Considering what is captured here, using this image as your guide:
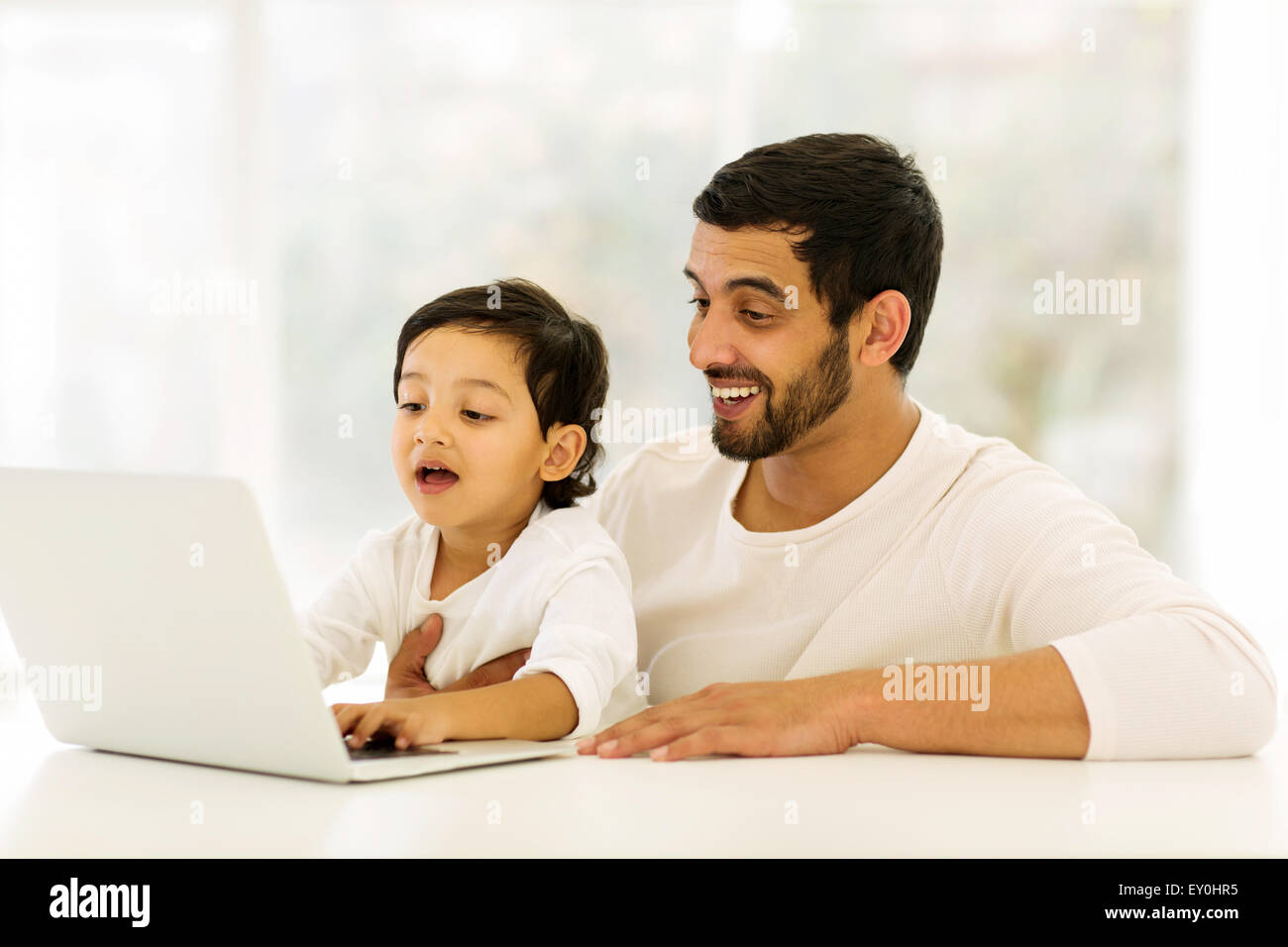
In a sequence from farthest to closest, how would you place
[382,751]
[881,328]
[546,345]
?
[881,328]
[546,345]
[382,751]

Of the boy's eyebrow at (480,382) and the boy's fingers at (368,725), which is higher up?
the boy's eyebrow at (480,382)

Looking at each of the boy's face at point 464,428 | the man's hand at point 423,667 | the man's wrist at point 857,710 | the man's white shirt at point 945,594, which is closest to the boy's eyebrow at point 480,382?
the boy's face at point 464,428

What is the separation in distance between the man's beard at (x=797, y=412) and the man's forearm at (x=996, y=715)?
18.6 inches

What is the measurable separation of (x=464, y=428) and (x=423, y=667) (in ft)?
0.92

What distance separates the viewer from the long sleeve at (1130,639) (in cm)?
117

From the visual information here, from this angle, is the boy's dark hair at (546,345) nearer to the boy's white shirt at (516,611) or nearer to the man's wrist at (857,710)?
the boy's white shirt at (516,611)

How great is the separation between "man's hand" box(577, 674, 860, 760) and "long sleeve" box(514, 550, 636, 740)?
2.2 inches

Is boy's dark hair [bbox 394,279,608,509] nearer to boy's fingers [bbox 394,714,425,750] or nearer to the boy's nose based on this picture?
the boy's nose

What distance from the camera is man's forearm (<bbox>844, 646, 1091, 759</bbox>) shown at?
45.7 inches

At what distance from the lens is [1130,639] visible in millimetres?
1181

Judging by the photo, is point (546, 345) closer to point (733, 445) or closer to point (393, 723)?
point (733, 445)

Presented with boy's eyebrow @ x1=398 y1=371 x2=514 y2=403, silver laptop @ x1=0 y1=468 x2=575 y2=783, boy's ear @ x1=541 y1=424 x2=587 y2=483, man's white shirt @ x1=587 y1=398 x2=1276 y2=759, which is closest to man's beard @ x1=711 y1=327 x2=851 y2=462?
man's white shirt @ x1=587 y1=398 x2=1276 y2=759

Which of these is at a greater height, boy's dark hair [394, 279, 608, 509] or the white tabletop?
boy's dark hair [394, 279, 608, 509]

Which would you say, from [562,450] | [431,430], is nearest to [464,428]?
[431,430]
